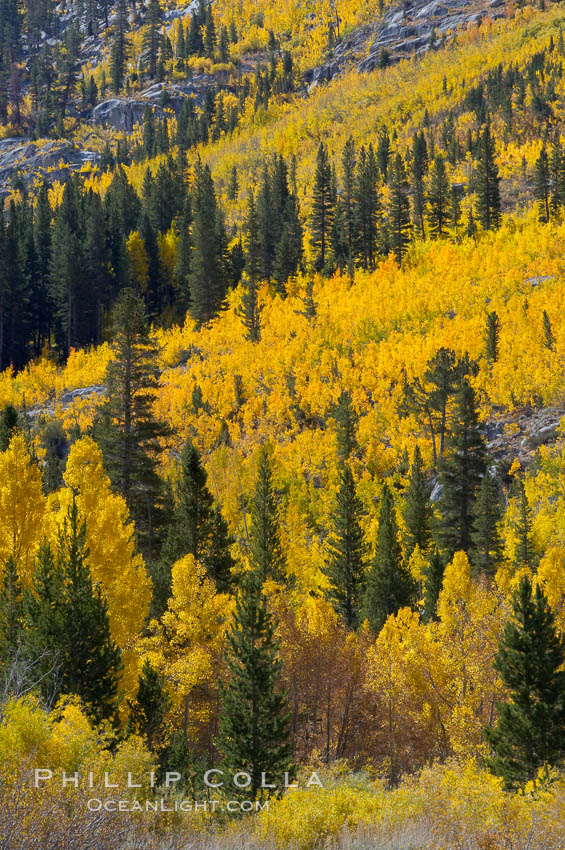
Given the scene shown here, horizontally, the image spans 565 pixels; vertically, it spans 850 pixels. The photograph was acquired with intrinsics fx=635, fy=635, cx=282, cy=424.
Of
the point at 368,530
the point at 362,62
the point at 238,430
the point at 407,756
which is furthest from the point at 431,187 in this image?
the point at 362,62

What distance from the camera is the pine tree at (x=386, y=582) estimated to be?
35.2 meters

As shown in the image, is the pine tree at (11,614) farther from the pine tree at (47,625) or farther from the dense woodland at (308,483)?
the pine tree at (47,625)

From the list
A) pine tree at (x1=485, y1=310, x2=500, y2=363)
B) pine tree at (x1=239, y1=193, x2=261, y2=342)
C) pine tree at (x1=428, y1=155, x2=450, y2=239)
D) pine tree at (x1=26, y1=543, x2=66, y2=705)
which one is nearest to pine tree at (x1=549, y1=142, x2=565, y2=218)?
pine tree at (x1=428, y1=155, x2=450, y2=239)

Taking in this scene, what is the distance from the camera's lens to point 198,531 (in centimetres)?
2964

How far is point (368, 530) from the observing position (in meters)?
43.1

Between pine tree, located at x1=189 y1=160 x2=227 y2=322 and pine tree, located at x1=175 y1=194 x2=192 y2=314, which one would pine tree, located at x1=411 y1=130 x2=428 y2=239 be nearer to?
pine tree, located at x1=189 y1=160 x2=227 y2=322

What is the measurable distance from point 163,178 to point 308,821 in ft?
319

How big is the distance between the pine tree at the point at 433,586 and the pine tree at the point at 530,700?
16.2 m

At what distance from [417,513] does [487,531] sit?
535 cm

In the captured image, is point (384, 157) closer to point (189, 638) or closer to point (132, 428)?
point (132, 428)

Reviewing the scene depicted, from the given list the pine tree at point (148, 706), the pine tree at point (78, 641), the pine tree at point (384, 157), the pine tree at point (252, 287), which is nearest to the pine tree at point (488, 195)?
the pine tree at point (384, 157)

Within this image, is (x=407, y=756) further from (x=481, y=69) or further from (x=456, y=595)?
(x=481, y=69)

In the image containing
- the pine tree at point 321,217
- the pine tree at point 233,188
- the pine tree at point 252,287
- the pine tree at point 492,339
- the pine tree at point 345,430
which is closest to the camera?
the pine tree at point 345,430

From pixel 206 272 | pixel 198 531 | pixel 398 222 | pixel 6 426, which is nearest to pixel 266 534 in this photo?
pixel 198 531
